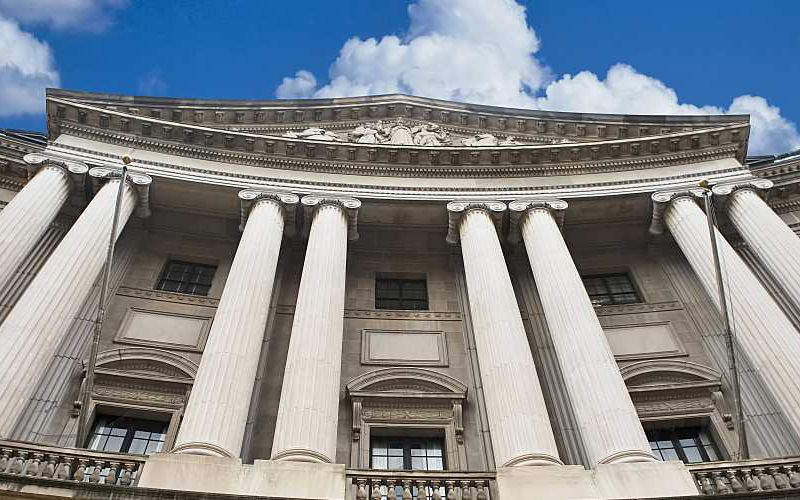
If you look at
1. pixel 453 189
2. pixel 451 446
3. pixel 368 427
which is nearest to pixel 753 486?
pixel 451 446

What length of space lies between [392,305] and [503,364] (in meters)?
7.76

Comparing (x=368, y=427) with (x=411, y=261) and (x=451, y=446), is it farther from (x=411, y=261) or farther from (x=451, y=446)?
(x=411, y=261)

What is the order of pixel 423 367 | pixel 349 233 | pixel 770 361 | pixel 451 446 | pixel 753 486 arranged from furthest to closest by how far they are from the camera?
pixel 349 233, pixel 423 367, pixel 451 446, pixel 770 361, pixel 753 486

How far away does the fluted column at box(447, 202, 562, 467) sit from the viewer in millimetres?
13938

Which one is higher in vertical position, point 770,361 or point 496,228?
point 496,228

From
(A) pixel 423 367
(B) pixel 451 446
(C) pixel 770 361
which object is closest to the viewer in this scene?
(C) pixel 770 361

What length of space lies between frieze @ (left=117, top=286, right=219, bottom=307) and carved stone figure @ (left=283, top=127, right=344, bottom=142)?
6.96m

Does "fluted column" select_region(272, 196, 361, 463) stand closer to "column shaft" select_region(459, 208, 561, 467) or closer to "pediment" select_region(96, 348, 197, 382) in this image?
"column shaft" select_region(459, 208, 561, 467)

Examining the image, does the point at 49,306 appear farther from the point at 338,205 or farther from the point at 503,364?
the point at 503,364

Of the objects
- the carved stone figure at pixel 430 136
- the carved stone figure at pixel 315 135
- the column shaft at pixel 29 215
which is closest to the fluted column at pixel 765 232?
the carved stone figure at pixel 430 136

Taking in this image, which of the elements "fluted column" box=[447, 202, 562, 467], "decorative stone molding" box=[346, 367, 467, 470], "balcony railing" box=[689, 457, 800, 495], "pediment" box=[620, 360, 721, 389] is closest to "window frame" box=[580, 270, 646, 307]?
"pediment" box=[620, 360, 721, 389]

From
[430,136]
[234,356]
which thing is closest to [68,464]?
[234,356]

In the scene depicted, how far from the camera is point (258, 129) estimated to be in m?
25.6

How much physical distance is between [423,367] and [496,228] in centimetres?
577
